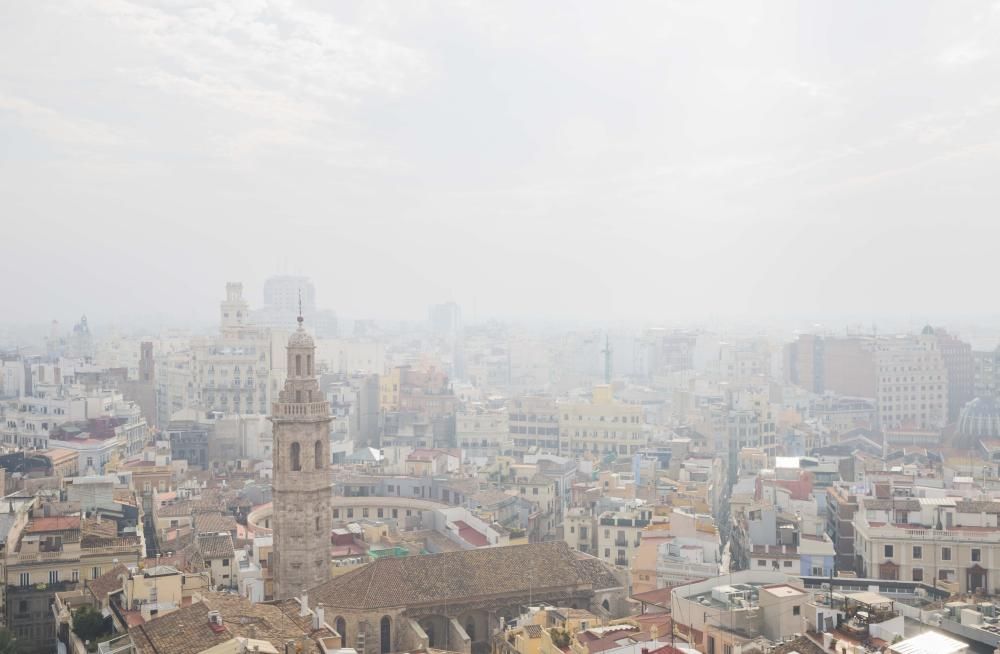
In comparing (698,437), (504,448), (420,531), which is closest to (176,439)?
(504,448)

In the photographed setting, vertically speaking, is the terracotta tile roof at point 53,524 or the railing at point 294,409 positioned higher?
the railing at point 294,409

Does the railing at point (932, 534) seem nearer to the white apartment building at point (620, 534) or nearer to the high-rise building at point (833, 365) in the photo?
the white apartment building at point (620, 534)

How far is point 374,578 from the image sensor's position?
1246 inches

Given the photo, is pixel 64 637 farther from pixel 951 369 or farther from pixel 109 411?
pixel 951 369

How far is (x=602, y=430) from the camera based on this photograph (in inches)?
2906

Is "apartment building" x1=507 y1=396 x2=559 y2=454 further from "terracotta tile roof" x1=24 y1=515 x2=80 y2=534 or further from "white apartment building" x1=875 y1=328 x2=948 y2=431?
"terracotta tile roof" x1=24 y1=515 x2=80 y2=534

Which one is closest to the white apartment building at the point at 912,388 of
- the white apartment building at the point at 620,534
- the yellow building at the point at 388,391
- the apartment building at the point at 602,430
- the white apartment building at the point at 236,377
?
the apartment building at the point at 602,430

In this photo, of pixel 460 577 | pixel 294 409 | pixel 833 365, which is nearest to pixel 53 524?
pixel 294 409

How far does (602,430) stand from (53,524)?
4459 centimetres

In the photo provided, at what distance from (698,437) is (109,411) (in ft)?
133

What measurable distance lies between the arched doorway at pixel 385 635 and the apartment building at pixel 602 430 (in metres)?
43.2

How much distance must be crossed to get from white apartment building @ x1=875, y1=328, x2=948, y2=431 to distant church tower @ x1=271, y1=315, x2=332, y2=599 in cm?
6746

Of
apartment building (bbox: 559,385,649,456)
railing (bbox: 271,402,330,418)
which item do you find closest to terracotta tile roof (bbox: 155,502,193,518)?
railing (bbox: 271,402,330,418)

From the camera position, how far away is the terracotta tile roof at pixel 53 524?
3392 cm
